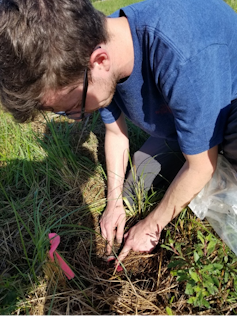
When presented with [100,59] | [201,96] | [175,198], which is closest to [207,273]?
[175,198]

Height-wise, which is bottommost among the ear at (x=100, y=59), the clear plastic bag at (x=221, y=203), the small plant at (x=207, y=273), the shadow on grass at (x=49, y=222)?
the shadow on grass at (x=49, y=222)

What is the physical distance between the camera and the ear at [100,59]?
86cm

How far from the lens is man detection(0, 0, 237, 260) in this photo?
77 cm

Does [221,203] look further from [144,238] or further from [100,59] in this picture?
[100,59]

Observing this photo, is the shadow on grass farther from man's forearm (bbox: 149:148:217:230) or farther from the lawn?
man's forearm (bbox: 149:148:217:230)

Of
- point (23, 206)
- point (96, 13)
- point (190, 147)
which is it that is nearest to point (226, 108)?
point (190, 147)

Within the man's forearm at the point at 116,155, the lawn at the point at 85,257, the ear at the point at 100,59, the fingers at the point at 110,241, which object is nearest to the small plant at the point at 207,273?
the lawn at the point at 85,257

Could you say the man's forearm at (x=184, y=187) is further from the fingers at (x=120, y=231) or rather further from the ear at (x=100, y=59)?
the ear at (x=100, y=59)

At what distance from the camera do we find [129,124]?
6.88 feet

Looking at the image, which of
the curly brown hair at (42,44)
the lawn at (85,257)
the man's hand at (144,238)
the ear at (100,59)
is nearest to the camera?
the curly brown hair at (42,44)

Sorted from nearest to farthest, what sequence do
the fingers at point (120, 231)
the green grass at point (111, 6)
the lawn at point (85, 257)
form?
the lawn at point (85, 257) → the fingers at point (120, 231) → the green grass at point (111, 6)

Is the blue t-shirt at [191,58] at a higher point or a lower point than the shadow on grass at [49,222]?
higher

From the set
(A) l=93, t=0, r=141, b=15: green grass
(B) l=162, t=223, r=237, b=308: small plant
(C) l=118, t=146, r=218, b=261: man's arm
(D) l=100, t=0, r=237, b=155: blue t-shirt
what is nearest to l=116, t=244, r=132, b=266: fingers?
(C) l=118, t=146, r=218, b=261: man's arm

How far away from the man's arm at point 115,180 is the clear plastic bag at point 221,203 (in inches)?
16.6
